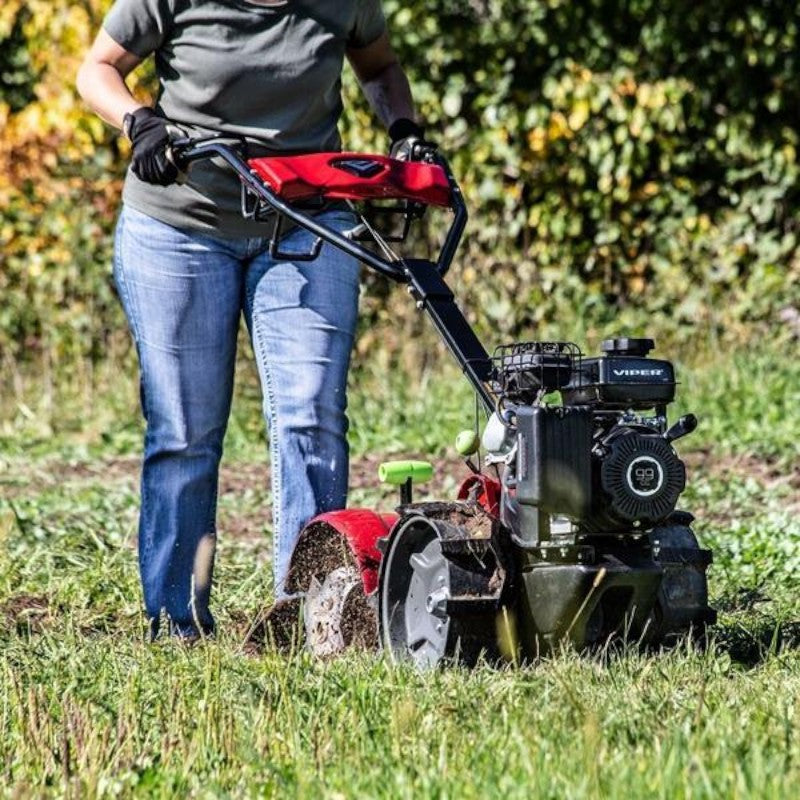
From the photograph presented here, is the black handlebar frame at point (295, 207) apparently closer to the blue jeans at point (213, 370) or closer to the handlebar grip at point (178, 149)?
the handlebar grip at point (178, 149)

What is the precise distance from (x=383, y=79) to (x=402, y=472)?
3.75 feet

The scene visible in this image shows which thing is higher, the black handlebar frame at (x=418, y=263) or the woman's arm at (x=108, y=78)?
the woman's arm at (x=108, y=78)

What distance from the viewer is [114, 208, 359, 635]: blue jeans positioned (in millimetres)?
4332

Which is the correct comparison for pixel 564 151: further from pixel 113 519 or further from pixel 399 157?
pixel 399 157

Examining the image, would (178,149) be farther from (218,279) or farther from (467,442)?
(467,442)

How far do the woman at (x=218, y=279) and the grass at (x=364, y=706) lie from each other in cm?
35

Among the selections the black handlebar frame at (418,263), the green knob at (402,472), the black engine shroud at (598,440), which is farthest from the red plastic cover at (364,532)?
the black engine shroud at (598,440)

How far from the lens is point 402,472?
407 cm

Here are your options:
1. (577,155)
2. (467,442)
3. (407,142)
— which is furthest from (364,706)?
(577,155)

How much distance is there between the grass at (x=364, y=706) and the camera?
278cm

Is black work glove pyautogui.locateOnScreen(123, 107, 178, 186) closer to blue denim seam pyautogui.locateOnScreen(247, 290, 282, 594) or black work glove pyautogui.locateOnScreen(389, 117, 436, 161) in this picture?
blue denim seam pyautogui.locateOnScreen(247, 290, 282, 594)

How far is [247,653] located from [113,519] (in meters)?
2.36

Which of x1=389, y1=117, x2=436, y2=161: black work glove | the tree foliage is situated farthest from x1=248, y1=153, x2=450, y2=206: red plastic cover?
the tree foliage

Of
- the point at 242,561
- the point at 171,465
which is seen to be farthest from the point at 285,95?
the point at 242,561
